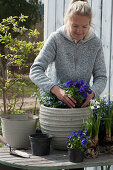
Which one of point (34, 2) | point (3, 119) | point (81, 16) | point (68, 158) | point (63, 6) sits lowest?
point (68, 158)

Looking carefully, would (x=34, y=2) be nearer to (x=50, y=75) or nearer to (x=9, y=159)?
(x=50, y=75)

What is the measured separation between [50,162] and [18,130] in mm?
Result: 313

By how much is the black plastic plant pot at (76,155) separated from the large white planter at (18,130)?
0.34 m

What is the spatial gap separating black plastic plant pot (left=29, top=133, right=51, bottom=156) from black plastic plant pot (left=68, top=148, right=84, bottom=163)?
16 cm

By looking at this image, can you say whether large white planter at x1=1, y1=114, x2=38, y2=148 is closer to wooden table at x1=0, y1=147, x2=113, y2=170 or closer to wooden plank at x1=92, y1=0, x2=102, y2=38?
wooden table at x1=0, y1=147, x2=113, y2=170

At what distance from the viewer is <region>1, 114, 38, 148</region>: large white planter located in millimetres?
1944

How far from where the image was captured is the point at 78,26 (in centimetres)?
202

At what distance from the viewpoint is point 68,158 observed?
5.94 feet

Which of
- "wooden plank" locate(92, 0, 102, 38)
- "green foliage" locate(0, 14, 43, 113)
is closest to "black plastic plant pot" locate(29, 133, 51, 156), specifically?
"wooden plank" locate(92, 0, 102, 38)

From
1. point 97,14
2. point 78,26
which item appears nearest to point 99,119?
point 78,26

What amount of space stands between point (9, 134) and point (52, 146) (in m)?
0.27

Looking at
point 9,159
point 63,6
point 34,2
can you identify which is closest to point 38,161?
point 9,159

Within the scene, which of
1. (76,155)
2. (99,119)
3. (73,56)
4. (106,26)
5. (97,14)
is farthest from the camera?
(97,14)

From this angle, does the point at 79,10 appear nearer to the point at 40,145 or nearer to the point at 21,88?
the point at 40,145
